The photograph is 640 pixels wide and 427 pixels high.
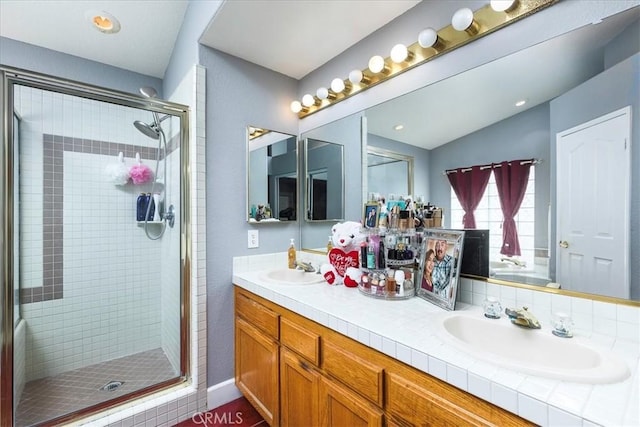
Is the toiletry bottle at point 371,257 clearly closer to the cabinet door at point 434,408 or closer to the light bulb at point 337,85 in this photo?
the cabinet door at point 434,408

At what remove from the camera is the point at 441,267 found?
1254 mm

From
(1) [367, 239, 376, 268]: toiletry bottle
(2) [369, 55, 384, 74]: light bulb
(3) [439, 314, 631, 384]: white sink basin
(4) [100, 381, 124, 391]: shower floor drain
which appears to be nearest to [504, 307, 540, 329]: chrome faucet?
(3) [439, 314, 631, 384]: white sink basin

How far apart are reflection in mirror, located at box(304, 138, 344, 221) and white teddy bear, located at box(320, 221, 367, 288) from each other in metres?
0.27

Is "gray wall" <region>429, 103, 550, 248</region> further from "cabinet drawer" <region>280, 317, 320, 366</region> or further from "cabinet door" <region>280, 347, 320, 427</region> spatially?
"cabinet door" <region>280, 347, 320, 427</region>

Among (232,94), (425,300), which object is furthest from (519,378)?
(232,94)

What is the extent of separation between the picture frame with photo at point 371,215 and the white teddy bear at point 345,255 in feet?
0.28

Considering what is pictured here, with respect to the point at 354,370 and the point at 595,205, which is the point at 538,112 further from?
the point at 354,370

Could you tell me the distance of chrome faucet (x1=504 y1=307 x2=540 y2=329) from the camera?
98 centimetres

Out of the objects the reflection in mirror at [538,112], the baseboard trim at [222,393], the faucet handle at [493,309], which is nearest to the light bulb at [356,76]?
the reflection in mirror at [538,112]

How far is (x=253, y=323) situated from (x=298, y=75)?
72.1 inches

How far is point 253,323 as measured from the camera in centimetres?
169

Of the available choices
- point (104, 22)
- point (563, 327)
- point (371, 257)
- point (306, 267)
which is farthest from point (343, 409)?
point (104, 22)

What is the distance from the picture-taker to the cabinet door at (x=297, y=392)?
Answer: 1.23m

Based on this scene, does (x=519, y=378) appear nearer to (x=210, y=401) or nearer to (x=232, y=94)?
(x=210, y=401)
